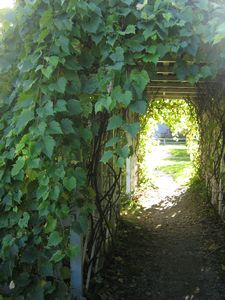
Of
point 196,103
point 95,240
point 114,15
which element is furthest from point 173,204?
point 114,15

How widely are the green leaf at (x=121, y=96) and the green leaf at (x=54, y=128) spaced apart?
1.27 feet

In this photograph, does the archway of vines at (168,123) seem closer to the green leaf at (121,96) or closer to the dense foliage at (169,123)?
the dense foliage at (169,123)

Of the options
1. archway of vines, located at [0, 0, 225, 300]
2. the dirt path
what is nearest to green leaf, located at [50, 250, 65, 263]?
archway of vines, located at [0, 0, 225, 300]

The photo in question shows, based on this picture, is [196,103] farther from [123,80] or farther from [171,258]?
[123,80]

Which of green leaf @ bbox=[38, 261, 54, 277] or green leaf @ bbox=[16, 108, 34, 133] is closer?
green leaf @ bbox=[16, 108, 34, 133]

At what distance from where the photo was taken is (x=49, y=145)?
2.14 meters

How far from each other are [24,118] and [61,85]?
0.32m

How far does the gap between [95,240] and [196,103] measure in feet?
16.8

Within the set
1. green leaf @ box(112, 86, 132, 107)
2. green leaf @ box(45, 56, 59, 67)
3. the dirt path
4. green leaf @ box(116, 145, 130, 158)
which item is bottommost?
the dirt path

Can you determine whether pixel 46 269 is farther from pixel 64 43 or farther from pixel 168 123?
pixel 168 123

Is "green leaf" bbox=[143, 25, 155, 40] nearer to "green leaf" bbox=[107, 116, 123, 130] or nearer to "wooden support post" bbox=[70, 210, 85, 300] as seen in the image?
"green leaf" bbox=[107, 116, 123, 130]

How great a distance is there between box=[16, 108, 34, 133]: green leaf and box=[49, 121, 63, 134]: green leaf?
0.45ft

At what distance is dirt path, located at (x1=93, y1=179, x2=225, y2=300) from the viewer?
11.7 ft

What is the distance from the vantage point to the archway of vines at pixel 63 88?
7.13 ft
